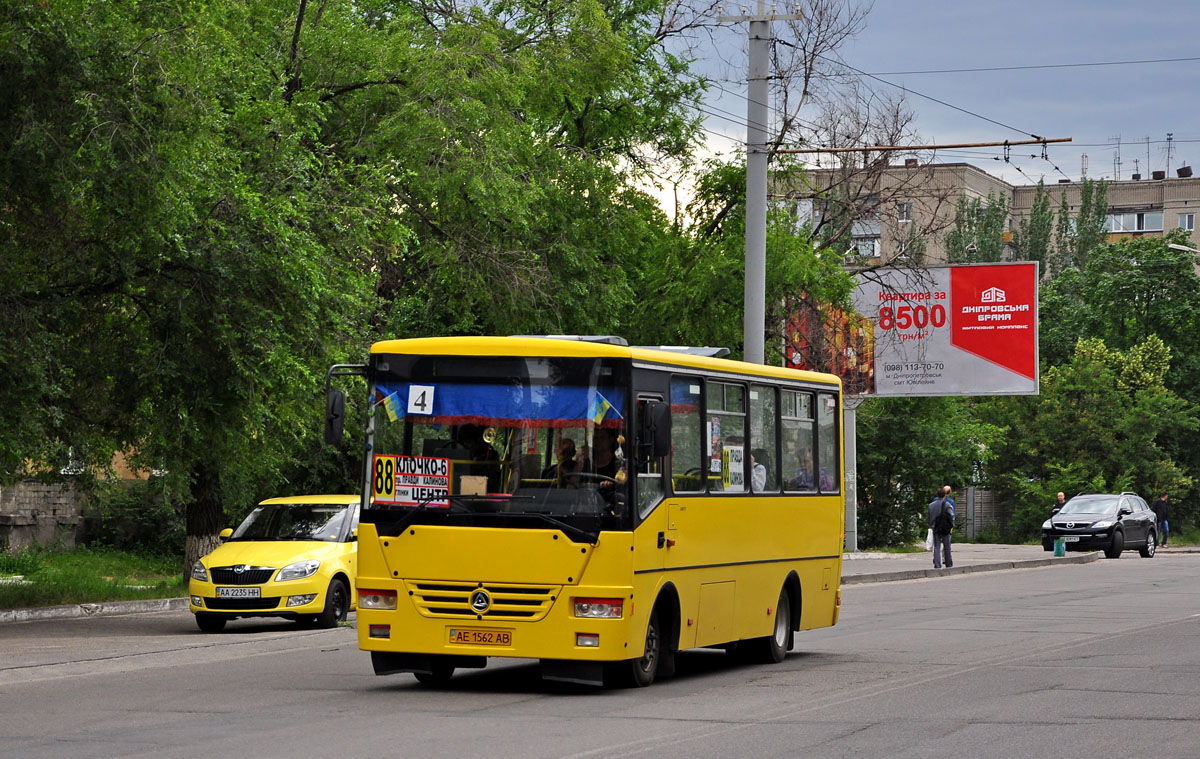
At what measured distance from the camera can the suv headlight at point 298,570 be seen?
807 inches

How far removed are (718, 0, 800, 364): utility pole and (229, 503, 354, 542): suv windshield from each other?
7.86 meters

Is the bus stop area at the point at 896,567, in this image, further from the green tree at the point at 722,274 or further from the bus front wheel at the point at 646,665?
the bus front wheel at the point at 646,665

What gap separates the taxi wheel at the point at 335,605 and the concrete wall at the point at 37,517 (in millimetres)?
15891

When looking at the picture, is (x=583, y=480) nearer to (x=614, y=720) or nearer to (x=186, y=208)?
(x=614, y=720)

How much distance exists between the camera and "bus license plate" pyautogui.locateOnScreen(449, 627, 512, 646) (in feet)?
42.2

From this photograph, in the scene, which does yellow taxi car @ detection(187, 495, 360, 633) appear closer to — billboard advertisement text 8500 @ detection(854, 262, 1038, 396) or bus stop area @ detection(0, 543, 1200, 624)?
bus stop area @ detection(0, 543, 1200, 624)

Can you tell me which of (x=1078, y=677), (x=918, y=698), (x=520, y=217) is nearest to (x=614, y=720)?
(x=918, y=698)

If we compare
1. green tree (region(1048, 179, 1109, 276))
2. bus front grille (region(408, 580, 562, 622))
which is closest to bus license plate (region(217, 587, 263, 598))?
bus front grille (region(408, 580, 562, 622))

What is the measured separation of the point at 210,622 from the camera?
20844 millimetres

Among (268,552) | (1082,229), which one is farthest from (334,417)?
(1082,229)

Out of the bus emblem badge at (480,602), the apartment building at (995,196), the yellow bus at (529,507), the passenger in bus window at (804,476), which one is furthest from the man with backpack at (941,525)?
the bus emblem badge at (480,602)

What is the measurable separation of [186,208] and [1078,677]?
10852 millimetres

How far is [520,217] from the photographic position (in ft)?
92.9

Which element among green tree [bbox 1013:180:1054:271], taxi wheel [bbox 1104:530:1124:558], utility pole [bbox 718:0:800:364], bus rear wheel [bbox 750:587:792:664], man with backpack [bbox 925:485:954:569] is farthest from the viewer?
green tree [bbox 1013:180:1054:271]
